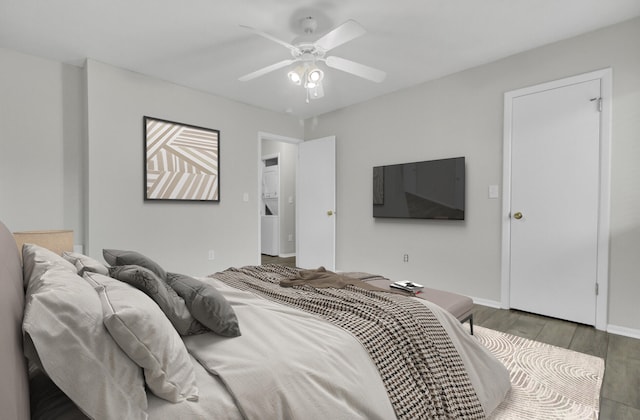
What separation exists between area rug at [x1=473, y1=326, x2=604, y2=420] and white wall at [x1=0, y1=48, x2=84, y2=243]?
4058 mm

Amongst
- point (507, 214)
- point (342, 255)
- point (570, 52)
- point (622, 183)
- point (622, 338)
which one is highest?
point (570, 52)

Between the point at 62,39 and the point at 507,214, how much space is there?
15.0 ft

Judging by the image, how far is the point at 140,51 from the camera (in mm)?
3123

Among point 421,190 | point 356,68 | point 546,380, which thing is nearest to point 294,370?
point 546,380

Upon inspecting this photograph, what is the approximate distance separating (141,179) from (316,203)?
2.49m

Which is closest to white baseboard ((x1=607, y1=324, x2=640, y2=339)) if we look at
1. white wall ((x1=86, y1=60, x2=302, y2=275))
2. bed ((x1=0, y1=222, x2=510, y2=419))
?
bed ((x1=0, y1=222, x2=510, y2=419))

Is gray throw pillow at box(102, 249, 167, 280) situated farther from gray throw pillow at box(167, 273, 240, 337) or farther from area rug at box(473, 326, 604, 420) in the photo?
area rug at box(473, 326, 604, 420)

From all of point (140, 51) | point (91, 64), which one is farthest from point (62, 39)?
point (140, 51)

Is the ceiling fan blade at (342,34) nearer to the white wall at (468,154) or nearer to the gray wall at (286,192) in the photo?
the white wall at (468,154)

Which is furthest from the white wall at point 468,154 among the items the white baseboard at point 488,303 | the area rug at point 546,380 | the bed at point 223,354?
the bed at point 223,354

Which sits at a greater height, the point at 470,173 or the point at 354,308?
the point at 470,173

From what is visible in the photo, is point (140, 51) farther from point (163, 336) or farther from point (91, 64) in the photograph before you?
point (163, 336)

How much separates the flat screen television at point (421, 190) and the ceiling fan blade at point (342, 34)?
1962 millimetres

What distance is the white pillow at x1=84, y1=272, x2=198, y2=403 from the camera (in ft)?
2.70
